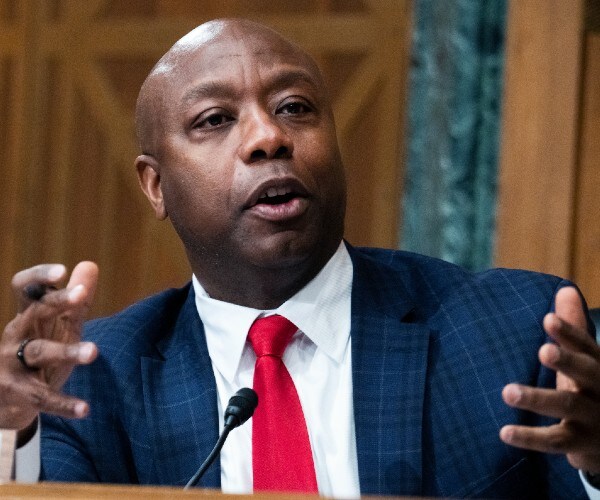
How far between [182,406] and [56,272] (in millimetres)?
448

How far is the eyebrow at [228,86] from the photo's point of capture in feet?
7.21

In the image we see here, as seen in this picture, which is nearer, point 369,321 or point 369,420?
point 369,420

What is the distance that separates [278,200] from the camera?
7.00ft

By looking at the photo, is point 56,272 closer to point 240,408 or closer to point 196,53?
point 240,408

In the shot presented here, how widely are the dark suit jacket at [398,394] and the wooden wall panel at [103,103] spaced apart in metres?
2.20

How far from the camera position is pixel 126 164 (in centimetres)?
457

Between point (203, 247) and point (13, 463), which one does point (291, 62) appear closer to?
point (203, 247)

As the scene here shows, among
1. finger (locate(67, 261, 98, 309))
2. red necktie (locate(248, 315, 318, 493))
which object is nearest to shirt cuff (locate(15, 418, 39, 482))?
finger (locate(67, 261, 98, 309))

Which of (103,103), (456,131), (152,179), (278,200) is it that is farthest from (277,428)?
(103,103)

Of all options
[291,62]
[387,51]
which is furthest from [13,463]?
[387,51]

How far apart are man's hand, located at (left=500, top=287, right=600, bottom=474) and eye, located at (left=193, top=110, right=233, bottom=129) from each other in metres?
0.81

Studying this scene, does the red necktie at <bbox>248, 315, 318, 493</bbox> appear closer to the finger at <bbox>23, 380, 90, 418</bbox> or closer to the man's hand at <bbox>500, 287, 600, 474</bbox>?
the finger at <bbox>23, 380, 90, 418</bbox>

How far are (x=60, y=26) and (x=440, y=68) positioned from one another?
1.59 m

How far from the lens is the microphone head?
5.94 feet
